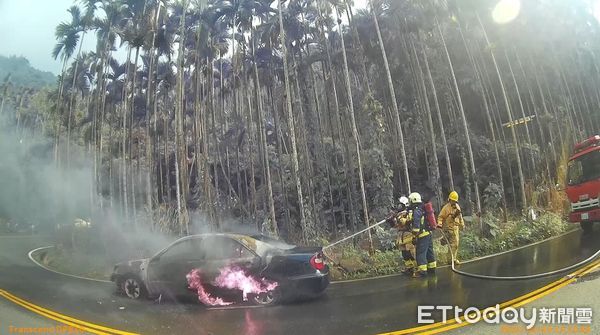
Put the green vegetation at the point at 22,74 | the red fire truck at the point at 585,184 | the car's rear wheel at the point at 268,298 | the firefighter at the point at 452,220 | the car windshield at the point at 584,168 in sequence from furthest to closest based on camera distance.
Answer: the green vegetation at the point at 22,74, the car windshield at the point at 584,168, the red fire truck at the point at 585,184, the firefighter at the point at 452,220, the car's rear wheel at the point at 268,298

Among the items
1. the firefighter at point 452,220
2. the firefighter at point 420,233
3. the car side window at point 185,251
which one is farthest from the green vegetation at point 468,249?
the car side window at point 185,251

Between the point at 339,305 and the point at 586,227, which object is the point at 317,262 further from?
the point at 586,227

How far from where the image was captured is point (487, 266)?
8570mm

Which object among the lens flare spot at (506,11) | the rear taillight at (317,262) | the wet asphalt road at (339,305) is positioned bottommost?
the wet asphalt road at (339,305)

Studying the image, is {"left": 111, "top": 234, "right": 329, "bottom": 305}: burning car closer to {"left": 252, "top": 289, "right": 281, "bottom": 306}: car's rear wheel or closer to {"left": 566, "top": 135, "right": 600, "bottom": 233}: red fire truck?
{"left": 252, "top": 289, "right": 281, "bottom": 306}: car's rear wheel

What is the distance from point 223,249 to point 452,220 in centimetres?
499

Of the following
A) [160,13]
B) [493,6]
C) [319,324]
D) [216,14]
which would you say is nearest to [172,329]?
[319,324]

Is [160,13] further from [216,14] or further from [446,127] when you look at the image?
[446,127]

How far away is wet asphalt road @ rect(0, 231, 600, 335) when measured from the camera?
5496mm

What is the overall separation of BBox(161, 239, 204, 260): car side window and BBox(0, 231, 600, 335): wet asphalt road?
817 mm

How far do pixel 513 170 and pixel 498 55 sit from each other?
29.8ft

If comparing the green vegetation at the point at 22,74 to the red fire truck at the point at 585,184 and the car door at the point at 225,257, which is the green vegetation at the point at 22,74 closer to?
the car door at the point at 225,257

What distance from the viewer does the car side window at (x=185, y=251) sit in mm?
7176

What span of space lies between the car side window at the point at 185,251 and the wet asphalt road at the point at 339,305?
0.82 meters
